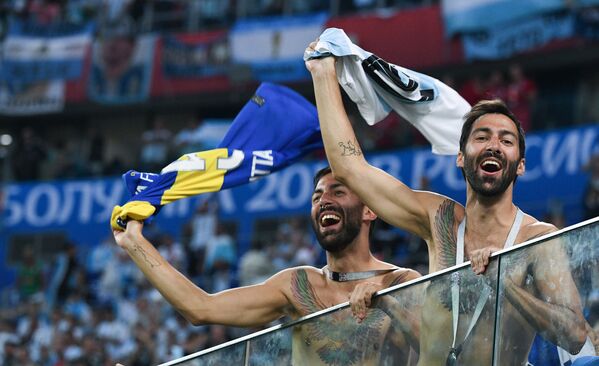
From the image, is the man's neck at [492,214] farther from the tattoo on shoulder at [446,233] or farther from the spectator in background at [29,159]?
the spectator in background at [29,159]

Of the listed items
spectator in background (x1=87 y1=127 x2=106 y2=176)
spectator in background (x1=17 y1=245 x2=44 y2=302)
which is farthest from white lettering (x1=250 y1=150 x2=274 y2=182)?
spectator in background (x1=87 y1=127 x2=106 y2=176)

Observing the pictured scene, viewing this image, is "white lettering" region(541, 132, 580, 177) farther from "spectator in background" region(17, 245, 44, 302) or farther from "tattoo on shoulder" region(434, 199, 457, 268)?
"tattoo on shoulder" region(434, 199, 457, 268)

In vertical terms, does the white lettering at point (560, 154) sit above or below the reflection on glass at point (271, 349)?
below

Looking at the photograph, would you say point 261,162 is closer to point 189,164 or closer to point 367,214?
point 189,164

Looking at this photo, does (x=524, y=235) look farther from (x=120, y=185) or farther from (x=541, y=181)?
(x=120, y=185)

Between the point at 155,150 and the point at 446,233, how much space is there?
1489cm

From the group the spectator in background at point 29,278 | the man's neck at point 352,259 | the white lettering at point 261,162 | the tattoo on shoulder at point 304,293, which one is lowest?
the spectator in background at point 29,278

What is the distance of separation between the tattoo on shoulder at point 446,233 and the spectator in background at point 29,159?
1655cm

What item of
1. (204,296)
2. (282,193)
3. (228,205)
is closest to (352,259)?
(204,296)

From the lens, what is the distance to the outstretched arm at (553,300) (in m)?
4.68

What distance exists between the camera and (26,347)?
17.0m

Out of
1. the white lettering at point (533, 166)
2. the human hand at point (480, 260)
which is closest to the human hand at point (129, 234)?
the human hand at point (480, 260)

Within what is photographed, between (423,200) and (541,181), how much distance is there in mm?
10669

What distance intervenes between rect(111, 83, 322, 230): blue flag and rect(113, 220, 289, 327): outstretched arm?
14.5 inches
